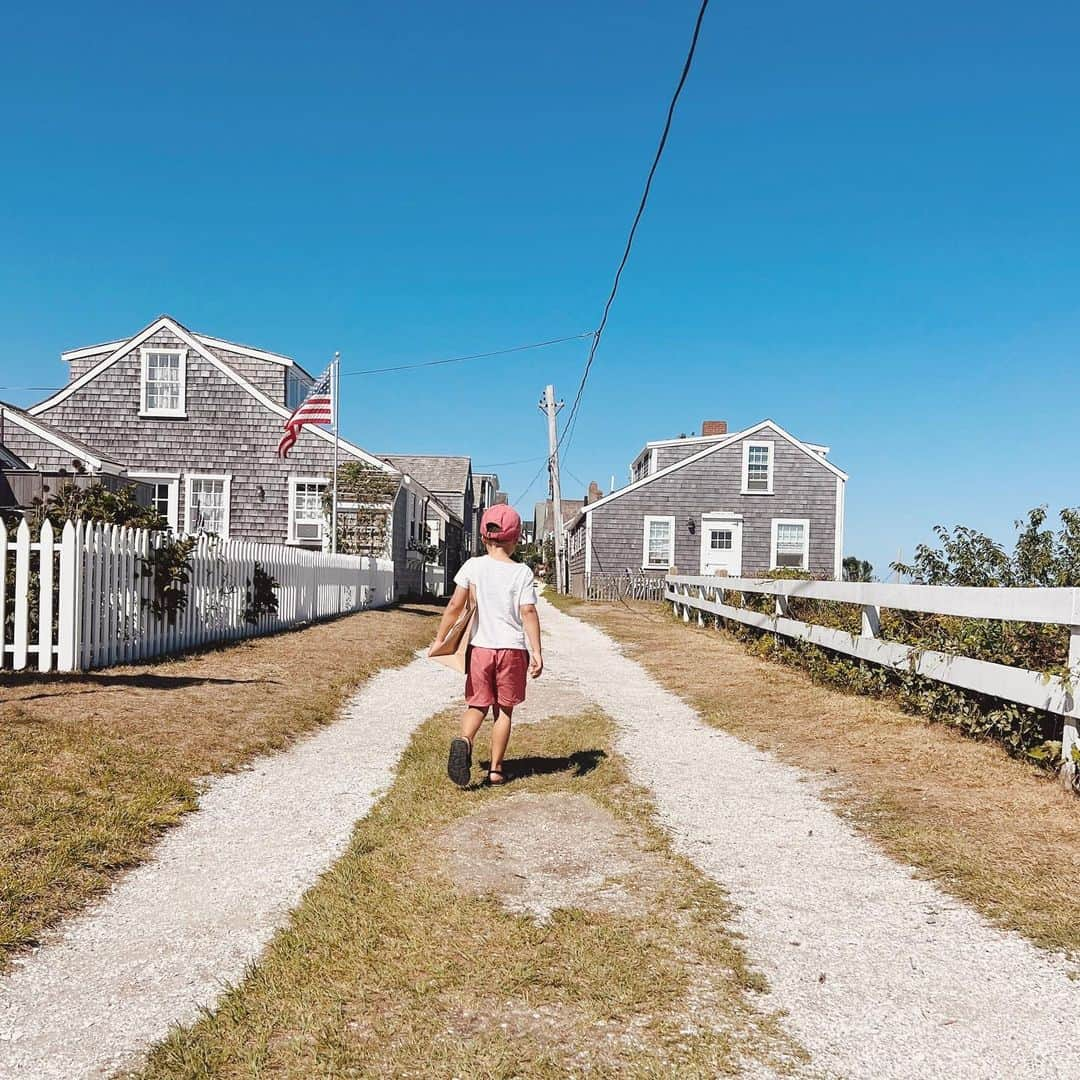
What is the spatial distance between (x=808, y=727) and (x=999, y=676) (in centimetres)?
209

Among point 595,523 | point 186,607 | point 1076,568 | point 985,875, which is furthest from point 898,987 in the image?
point 595,523

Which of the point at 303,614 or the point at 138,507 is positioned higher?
the point at 138,507

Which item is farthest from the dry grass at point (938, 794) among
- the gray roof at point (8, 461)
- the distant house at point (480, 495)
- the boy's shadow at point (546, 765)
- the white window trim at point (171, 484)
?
the distant house at point (480, 495)

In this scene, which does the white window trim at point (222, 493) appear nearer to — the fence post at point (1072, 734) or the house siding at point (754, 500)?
the house siding at point (754, 500)

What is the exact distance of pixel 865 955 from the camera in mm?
3551

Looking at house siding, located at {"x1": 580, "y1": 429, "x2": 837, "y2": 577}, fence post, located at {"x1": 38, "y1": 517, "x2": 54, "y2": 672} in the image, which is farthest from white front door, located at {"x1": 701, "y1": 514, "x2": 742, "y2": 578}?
fence post, located at {"x1": 38, "y1": 517, "x2": 54, "y2": 672}

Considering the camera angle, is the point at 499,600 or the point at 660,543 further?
the point at 660,543

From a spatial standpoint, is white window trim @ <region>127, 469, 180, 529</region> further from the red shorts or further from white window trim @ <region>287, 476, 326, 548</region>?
the red shorts

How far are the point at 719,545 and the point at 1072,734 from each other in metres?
31.3

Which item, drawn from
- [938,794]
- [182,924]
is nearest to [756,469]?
[938,794]

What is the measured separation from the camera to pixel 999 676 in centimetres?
642

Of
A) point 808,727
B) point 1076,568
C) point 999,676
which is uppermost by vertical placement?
point 1076,568

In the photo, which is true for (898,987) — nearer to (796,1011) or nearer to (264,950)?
(796,1011)

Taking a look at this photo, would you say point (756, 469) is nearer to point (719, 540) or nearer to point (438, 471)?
point (719, 540)
